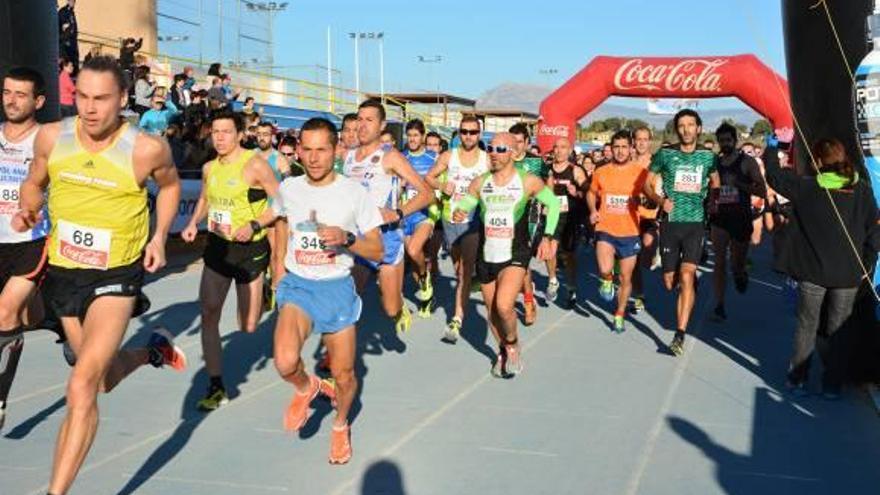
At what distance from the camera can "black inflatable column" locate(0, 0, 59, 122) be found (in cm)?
881

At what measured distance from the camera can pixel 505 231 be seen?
7.31 metres

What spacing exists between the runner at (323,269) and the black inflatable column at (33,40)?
4900 millimetres

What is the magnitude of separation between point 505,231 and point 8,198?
3491mm

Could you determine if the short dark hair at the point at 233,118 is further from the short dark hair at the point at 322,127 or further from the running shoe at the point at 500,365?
the running shoe at the point at 500,365

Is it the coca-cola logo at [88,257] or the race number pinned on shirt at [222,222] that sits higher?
the race number pinned on shirt at [222,222]

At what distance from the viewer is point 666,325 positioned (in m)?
9.62

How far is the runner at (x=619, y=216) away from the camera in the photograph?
929cm

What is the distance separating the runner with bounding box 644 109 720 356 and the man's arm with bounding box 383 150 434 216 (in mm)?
2429

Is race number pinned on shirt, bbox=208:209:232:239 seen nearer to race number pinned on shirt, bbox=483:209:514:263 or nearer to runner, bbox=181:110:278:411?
runner, bbox=181:110:278:411

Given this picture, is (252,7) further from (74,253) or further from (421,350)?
(74,253)

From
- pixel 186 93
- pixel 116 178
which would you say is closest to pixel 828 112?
pixel 116 178

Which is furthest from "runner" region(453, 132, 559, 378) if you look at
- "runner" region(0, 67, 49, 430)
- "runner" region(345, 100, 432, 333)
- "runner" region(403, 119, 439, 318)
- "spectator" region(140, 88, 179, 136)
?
"spectator" region(140, 88, 179, 136)

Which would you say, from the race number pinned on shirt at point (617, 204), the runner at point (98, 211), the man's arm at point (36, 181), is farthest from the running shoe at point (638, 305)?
the man's arm at point (36, 181)

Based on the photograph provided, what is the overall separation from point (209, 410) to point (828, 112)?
185 inches
